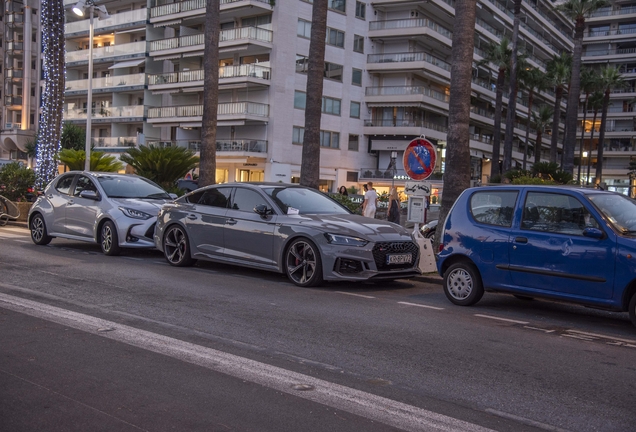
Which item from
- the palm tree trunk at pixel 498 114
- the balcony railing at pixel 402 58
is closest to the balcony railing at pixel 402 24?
the balcony railing at pixel 402 58

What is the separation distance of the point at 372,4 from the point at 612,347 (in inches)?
2097

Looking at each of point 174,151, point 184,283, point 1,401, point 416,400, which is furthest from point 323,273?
point 174,151

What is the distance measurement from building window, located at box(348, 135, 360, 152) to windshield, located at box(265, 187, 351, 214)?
4457cm

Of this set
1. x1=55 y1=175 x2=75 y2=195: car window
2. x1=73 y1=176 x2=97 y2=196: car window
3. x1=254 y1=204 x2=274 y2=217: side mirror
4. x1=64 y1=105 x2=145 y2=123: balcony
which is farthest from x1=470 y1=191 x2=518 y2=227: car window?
x1=64 y1=105 x2=145 y2=123: balcony

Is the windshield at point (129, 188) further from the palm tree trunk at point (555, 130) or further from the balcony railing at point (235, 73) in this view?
the palm tree trunk at point (555, 130)

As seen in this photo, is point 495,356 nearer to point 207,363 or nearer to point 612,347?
point 612,347

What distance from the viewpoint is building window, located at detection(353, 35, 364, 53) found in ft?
182

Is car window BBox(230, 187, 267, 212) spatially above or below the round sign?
below

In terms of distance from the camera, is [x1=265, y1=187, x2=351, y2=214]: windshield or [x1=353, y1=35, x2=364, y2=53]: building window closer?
[x1=265, y1=187, x2=351, y2=214]: windshield

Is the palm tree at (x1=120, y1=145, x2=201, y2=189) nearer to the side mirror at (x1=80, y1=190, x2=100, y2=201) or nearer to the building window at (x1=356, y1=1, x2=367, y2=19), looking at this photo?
the side mirror at (x1=80, y1=190, x2=100, y2=201)

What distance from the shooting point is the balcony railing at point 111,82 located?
5606 centimetres

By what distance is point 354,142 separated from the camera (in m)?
57.0

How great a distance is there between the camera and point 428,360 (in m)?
6.31

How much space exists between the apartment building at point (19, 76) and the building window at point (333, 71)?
33.4 metres
